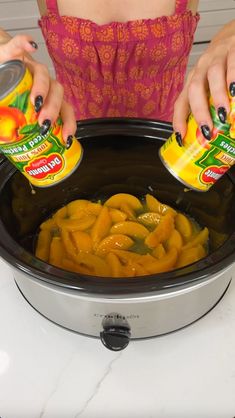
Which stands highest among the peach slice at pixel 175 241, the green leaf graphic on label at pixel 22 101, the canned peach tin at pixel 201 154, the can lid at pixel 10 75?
the can lid at pixel 10 75

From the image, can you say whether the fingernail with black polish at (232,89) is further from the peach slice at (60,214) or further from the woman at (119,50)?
the peach slice at (60,214)

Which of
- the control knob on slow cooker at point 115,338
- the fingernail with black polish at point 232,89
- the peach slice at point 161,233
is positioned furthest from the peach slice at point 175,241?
the fingernail with black polish at point 232,89

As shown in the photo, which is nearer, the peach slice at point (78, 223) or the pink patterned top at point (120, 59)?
the peach slice at point (78, 223)

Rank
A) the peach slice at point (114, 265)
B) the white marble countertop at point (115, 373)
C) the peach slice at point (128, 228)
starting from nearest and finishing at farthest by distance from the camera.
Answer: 1. the white marble countertop at point (115, 373)
2. the peach slice at point (114, 265)
3. the peach slice at point (128, 228)

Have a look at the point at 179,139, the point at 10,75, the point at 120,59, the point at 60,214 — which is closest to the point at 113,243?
the point at 60,214

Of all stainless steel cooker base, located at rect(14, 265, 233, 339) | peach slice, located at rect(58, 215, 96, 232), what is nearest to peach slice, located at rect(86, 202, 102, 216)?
peach slice, located at rect(58, 215, 96, 232)

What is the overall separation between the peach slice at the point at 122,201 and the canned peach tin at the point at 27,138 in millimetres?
237

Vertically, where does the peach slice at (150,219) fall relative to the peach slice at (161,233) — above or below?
below

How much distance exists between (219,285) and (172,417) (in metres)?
0.22

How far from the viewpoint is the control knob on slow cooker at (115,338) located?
691 mm

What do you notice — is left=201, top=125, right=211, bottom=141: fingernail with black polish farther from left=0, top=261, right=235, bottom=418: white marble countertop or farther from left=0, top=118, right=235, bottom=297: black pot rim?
left=0, top=261, right=235, bottom=418: white marble countertop

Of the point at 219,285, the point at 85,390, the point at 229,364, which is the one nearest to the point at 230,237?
the point at 219,285

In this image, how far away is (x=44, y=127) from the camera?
2.09 ft

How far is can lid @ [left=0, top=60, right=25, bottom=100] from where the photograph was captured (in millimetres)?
593
